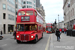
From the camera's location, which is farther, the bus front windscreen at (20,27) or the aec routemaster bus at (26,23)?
the bus front windscreen at (20,27)

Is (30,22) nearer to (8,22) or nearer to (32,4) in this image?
(8,22)

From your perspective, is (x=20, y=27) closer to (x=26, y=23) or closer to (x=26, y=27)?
(x=26, y=27)

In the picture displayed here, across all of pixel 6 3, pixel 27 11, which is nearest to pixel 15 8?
pixel 6 3

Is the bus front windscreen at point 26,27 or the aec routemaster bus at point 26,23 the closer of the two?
the aec routemaster bus at point 26,23

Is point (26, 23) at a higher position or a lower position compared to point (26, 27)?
higher

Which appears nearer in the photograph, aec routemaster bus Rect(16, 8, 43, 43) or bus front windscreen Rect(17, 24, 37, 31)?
aec routemaster bus Rect(16, 8, 43, 43)

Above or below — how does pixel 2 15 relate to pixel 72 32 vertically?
above

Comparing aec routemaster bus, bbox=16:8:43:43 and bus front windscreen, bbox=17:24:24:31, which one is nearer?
aec routemaster bus, bbox=16:8:43:43

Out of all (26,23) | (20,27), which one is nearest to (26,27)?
(26,23)

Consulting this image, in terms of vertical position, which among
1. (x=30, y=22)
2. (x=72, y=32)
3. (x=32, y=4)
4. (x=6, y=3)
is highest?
(x=32, y=4)

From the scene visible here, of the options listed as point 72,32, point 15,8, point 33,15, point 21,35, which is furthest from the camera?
point 15,8

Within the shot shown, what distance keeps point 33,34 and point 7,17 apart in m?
34.0

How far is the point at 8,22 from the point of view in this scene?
1815 inches

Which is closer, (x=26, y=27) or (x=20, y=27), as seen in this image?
(x=20, y=27)
